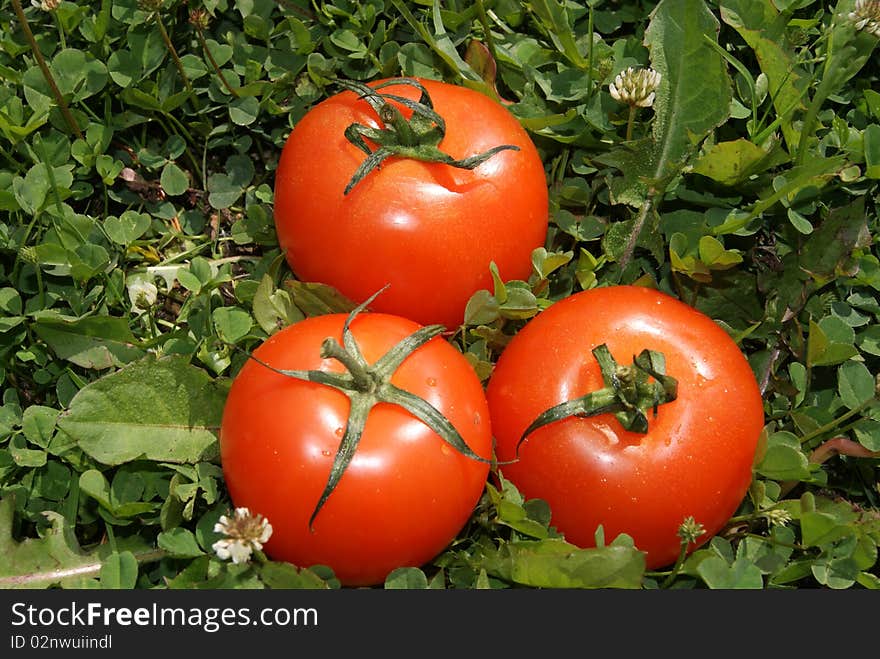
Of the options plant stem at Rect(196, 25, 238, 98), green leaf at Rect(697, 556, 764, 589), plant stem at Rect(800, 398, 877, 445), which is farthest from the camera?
plant stem at Rect(196, 25, 238, 98)

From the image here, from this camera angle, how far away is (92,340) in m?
2.69

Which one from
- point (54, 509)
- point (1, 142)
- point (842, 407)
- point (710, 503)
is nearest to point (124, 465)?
point (54, 509)

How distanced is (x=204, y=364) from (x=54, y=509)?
20.2 inches

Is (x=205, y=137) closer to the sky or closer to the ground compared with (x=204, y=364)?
closer to the sky

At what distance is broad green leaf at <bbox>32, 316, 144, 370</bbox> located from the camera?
8.70ft

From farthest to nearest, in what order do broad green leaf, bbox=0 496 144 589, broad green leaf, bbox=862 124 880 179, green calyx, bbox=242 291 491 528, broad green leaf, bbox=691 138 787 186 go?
broad green leaf, bbox=862 124 880 179 < broad green leaf, bbox=691 138 787 186 < broad green leaf, bbox=0 496 144 589 < green calyx, bbox=242 291 491 528

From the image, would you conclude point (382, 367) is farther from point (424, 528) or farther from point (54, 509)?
point (54, 509)

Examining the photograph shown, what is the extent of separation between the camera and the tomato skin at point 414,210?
2.30 metres

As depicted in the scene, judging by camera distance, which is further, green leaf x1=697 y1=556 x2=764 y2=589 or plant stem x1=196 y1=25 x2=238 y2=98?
plant stem x1=196 y1=25 x2=238 y2=98

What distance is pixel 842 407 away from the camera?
2672mm

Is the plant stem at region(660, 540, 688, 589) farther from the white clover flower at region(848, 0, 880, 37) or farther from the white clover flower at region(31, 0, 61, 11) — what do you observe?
the white clover flower at region(31, 0, 61, 11)

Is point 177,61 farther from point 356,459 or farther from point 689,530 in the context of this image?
point 689,530

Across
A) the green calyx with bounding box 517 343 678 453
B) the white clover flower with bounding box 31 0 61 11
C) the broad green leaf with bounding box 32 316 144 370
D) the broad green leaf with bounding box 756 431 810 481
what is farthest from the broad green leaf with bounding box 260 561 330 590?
the white clover flower with bounding box 31 0 61 11

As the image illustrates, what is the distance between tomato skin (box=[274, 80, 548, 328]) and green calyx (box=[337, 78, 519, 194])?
30 mm
